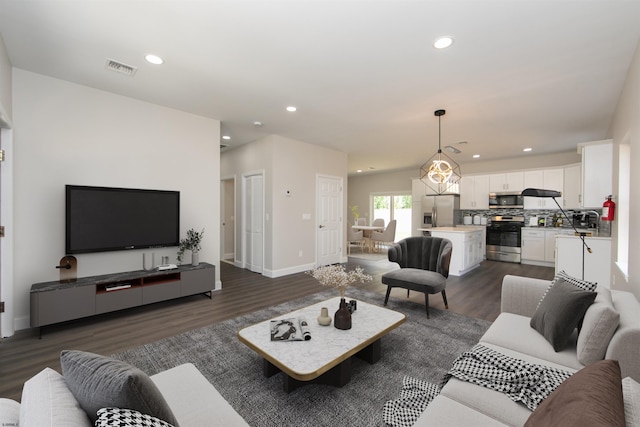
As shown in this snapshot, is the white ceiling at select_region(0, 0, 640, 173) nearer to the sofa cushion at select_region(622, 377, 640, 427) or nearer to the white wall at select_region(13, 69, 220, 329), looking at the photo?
the white wall at select_region(13, 69, 220, 329)

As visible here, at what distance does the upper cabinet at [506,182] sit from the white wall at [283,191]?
14.5 ft

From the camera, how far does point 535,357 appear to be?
1.70 m

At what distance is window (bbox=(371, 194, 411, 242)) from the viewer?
9.98 metres

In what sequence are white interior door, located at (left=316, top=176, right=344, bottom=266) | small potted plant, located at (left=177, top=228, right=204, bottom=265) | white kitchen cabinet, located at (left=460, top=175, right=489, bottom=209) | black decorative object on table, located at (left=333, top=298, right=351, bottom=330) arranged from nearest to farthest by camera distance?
1. black decorative object on table, located at (left=333, top=298, right=351, bottom=330)
2. small potted plant, located at (left=177, top=228, right=204, bottom=265)
3. white interior door, located at (left=316, top=176, right=344, bottom=266)
4. white kitchen cabinet, located at (left=460, top=175, right=489, bottom=209)

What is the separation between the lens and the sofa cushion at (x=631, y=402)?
2.53 feet

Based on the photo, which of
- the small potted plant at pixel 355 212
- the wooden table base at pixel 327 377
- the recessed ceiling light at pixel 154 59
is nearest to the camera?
the wooden table base at pixel 327 377

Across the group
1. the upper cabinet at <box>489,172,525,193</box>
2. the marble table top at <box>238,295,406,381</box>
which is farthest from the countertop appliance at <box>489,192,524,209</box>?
the marble table top at <box>238,295,406,381</box>

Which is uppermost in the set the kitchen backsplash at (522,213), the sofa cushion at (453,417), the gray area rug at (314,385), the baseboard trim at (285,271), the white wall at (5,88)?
the white wall at (5,88)

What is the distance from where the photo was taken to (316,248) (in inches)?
242

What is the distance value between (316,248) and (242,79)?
387 cm

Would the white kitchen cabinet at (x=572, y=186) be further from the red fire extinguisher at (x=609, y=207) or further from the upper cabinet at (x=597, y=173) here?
the red fire extinguisher at (x=609, y=207)

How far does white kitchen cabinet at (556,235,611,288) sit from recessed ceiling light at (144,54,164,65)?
5792 millimetres

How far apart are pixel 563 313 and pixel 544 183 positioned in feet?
20.7

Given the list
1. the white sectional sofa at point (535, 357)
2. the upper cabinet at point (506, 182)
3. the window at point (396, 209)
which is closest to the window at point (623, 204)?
the white sectional sofa at point (535, 357)
